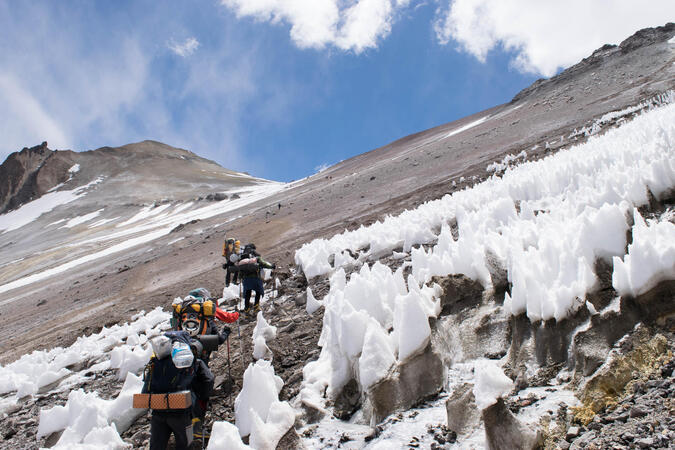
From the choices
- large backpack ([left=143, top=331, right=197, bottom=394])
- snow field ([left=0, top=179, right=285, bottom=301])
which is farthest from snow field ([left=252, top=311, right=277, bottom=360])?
snow field ([left=0, top=179, right=285, bottom=301])

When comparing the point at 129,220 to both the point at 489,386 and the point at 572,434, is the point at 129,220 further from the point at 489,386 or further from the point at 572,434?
the point at 572,434

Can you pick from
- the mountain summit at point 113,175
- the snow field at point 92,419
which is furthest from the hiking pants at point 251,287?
the mountain summit at point 113,175

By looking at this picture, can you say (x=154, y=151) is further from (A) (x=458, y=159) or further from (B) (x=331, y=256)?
(B) (x=331, y=256)

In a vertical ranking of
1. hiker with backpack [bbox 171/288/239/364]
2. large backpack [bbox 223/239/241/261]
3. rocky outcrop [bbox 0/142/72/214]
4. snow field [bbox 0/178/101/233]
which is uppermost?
rocky outcrop [bbox 0/142/72/214]

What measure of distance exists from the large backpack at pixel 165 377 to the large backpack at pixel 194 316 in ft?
4.18

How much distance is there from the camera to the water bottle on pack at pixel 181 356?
167 inches

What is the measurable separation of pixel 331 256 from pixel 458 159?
1640cm

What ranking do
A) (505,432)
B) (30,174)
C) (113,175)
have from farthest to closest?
1. (30,174)
2. (113,175)
3. (505,432)

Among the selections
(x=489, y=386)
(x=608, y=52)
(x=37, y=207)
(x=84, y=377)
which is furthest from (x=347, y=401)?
(x=37, y=207)

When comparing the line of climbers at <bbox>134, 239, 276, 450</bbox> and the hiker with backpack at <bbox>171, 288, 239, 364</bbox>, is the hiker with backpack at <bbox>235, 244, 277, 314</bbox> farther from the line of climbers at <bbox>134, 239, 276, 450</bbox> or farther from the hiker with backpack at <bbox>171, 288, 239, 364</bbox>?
the line of climbers at <bbox>134, 239, 276, 450</bbox>

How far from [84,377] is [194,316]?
385 cm

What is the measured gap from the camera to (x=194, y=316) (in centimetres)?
581

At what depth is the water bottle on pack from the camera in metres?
4.25

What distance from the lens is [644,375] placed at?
278 cm
